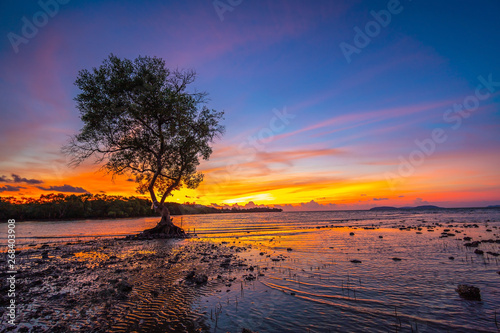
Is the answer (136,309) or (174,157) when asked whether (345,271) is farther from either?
(174,157)

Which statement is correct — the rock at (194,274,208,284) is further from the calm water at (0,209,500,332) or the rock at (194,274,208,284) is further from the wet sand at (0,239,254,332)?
the calm water at (0,209,500,332)

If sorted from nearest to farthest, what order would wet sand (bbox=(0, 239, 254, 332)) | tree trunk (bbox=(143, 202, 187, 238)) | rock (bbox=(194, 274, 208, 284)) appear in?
wet sand (bbox=(0, 239, 254, 332)) < rock (bbox=(194, 274, 208, 284)) < tree trunk (bbox=(143, 202, 187, 238))

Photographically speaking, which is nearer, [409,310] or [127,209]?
[409,310]

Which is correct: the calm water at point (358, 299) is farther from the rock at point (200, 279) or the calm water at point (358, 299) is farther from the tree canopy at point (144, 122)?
the tree canopy at point (144, 122)

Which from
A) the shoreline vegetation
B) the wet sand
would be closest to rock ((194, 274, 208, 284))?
the wet sand

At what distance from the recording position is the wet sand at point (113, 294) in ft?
22.9

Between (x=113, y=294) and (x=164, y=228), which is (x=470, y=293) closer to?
(x=113, y=294)

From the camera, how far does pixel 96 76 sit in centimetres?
2734

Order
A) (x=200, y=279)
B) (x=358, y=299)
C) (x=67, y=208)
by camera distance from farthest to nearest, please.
Answer: 1. (x=67, y=208)
2. (x=200, y=279)
3. (x=358, y=299)

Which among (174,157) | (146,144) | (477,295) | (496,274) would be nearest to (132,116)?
(146,144)

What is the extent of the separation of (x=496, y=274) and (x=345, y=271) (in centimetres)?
831

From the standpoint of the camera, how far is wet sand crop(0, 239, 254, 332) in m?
6.99

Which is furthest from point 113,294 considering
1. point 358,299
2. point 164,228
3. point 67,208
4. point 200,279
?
point 67,208

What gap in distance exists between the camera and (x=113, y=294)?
954cm
